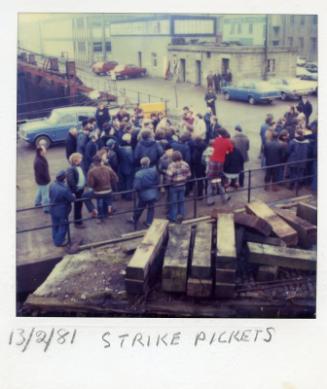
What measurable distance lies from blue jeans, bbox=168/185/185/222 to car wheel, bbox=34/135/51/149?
1683 millimetres

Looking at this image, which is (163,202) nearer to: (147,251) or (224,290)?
(147,251)

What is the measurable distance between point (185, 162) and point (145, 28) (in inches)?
75.1

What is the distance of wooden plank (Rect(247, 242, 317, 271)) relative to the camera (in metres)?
5.42

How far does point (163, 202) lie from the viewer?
6.25 m

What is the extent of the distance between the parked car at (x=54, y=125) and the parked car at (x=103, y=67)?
19.3 inches

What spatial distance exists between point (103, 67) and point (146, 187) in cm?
160

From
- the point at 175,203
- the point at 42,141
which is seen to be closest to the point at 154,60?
the point at 42,141

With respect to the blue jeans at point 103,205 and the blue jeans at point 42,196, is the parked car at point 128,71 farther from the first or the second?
the blue jeans at point 42,196

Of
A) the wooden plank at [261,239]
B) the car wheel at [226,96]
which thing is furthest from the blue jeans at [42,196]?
the car wheel at [226,96]

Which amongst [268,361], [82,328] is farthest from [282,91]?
[82,328]

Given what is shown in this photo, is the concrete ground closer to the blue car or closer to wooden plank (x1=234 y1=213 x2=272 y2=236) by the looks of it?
the blue car

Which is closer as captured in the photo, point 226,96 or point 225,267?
point 225,267

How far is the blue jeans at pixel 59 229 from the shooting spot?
5938 millimetres
